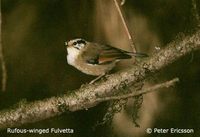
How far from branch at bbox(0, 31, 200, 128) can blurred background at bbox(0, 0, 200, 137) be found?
0.05 m

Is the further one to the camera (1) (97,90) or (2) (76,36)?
(2) (76,36)

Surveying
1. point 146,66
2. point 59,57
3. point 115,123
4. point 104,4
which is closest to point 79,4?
point 104,4

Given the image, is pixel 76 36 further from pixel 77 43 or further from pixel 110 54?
pixel 110 54

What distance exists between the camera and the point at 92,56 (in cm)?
128

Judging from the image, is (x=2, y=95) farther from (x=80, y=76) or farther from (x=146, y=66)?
(x=146, y=66)

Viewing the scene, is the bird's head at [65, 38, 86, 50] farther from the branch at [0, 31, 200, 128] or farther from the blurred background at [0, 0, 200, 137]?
the branch at [0, 31, 200, 128]

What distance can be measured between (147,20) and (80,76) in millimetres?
290

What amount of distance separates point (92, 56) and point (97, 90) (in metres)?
0.15

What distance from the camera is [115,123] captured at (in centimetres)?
131

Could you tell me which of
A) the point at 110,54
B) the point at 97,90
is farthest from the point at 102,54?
Answer: the point at 97,90

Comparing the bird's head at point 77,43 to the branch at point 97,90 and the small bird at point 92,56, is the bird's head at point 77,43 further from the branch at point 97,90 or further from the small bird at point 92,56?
the branch at point 97,90

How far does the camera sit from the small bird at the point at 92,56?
125cm

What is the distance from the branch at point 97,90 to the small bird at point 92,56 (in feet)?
0.24

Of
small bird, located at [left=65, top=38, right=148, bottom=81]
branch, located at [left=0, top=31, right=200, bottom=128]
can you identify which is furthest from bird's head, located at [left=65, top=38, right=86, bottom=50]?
branch, located at [left=0, top=31, right=200, bottom=128]
